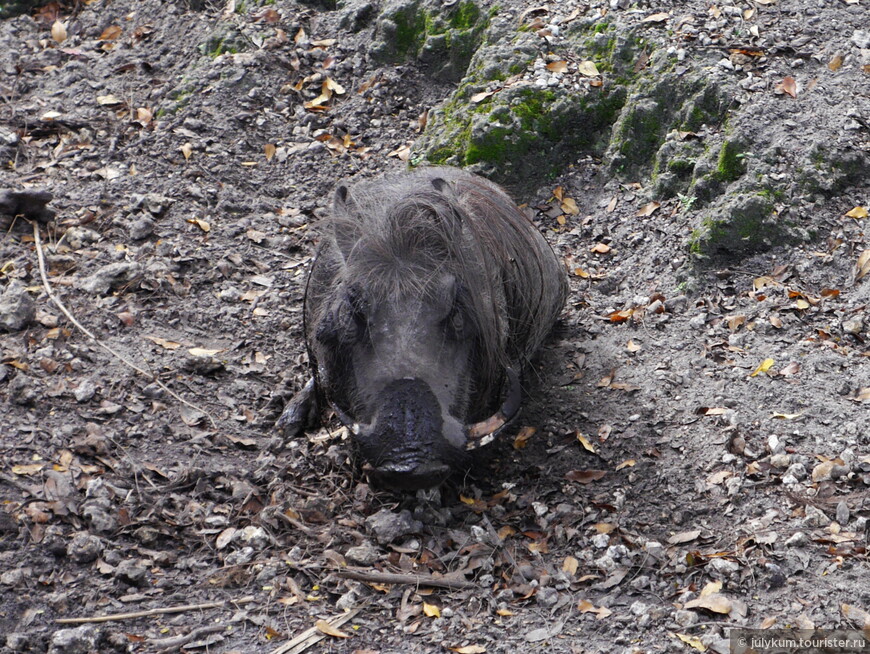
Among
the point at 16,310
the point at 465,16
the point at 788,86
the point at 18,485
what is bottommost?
the point at 18,485

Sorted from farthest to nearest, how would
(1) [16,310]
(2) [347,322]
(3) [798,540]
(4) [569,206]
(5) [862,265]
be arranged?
(4) [569,206] → (5) [862,265] → (1) [16,310] → (2) [347,322] → (3) [798,540]

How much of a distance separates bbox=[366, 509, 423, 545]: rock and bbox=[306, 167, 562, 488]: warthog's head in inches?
12.7

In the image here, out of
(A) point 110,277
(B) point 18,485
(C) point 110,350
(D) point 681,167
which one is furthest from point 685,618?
(A) point 110,277

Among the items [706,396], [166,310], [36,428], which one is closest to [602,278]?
[706,396]

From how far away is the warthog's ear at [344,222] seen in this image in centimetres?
559

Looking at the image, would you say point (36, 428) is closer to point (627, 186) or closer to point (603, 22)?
point (627, 186)

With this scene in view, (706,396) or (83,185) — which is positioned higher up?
(83,185)

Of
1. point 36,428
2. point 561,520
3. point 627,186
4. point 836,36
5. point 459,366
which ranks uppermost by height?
point 836,36

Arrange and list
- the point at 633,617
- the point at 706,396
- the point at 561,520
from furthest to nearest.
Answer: the point at 706,396 < the point at 561,520 < the point at 633,617

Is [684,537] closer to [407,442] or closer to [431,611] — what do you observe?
[431,611]

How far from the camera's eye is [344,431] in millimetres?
5668

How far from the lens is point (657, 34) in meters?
7.49

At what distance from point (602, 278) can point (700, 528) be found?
2.64 metres

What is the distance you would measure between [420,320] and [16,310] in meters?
2.62
